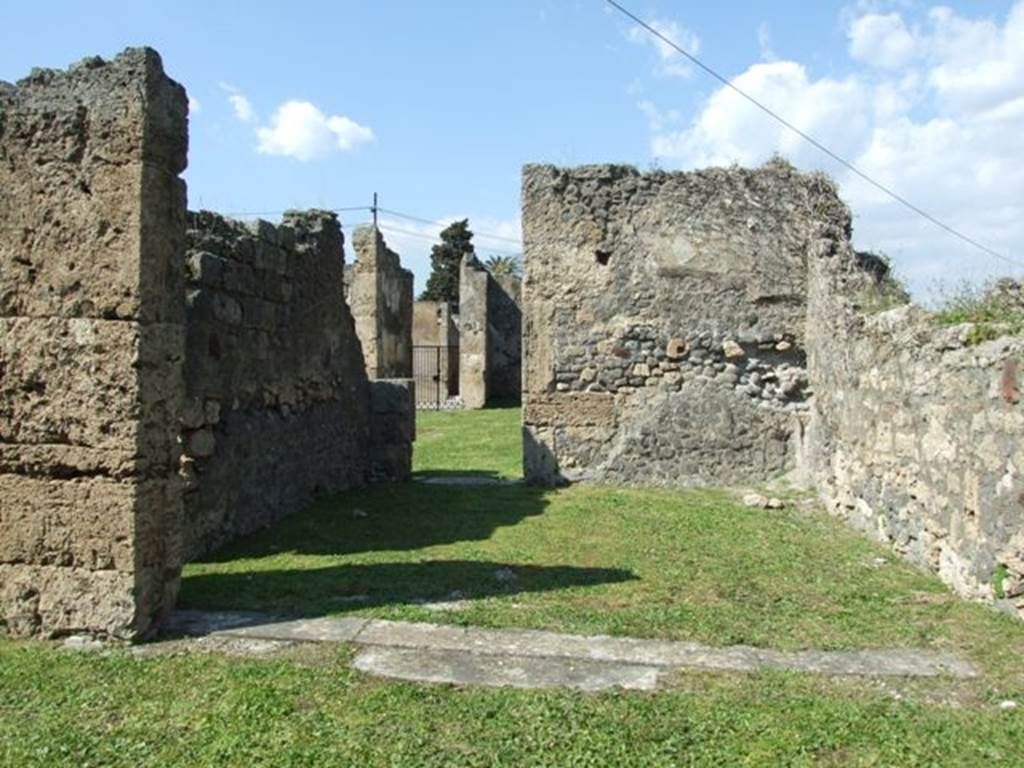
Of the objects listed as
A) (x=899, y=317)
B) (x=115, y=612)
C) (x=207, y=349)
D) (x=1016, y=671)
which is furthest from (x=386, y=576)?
(x=899, y=317)

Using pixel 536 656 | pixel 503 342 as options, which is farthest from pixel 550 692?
pixel 503 342

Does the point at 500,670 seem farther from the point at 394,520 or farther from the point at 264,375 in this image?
the point at 264,375

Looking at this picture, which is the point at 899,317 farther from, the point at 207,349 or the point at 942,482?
the point at 207,349

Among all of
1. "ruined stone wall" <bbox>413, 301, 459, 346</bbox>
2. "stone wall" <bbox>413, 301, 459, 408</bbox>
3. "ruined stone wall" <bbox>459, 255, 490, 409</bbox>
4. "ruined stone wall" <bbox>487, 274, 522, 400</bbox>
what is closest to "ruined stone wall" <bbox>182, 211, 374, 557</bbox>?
"ruined stone wall" <bbox>459, 255, 490, 409</bbox>

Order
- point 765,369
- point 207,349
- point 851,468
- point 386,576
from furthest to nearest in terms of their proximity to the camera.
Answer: point 765,369, point 851,468, point 207,349, point 386,576

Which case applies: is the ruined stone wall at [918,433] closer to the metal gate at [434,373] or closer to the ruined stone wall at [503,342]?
the ruined stone wall at [503,342]

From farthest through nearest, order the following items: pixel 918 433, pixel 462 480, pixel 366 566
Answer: pixel 462 480, pixel 918 433, pixel 366 566

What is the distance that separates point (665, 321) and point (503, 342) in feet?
45.0

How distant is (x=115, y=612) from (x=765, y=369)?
25.9 ft

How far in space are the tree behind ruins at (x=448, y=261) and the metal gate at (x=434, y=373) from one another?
24.2m

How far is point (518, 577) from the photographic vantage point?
6.33 m

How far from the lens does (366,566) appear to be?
6621 mm

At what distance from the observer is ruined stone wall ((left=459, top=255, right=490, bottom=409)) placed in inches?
896

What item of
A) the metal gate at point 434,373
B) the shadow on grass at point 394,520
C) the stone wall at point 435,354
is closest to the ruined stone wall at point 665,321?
the shadow on grass at point 394,520
